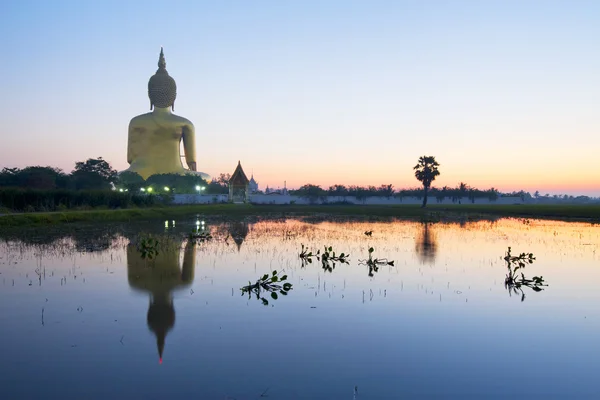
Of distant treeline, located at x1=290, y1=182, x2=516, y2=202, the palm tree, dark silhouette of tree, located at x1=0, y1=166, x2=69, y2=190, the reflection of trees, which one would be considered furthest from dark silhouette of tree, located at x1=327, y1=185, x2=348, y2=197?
the reflection of trees

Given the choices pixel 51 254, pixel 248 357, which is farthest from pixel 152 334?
pixel 51 254

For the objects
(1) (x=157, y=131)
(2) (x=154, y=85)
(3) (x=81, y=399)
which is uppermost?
(2) (x=154, y=85)

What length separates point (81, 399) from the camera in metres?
5.45

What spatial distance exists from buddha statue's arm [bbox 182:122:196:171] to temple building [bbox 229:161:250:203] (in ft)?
37.3

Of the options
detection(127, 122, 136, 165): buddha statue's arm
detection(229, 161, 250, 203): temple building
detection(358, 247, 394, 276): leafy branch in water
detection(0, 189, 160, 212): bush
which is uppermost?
detection(127, 122, 136, 165): buddha statue's arm

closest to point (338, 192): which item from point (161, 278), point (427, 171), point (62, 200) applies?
point (427, 171)

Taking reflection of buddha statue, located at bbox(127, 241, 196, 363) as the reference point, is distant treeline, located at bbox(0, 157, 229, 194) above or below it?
above

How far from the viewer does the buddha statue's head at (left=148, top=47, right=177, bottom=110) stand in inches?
3044

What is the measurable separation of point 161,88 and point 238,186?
20856 mm

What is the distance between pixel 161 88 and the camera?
77.4m

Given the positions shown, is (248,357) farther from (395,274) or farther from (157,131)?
(157,131)

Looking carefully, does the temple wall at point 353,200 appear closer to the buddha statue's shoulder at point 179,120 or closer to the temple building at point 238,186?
the temple building at point 238,186

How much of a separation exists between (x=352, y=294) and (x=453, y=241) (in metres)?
14.2

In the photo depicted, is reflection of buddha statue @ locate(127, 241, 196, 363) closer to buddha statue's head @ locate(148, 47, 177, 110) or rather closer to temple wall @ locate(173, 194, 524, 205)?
temple wall @ locate(173, 194, 524, 205)
